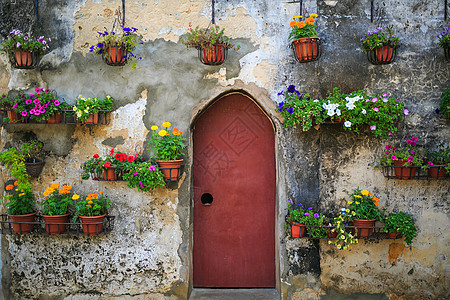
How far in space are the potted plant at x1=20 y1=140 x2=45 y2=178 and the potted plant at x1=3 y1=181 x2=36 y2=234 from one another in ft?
0.60

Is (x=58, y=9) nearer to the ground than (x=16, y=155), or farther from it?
farther from it

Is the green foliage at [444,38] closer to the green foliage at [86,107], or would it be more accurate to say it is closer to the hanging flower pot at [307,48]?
the hanging flower pot at [307,48]

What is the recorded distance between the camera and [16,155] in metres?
4.00

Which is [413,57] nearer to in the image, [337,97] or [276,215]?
[337,97]

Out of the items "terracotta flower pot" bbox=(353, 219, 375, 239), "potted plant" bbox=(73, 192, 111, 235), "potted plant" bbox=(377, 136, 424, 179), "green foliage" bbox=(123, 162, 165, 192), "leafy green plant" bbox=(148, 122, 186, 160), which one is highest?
"leafy green plant" bbox=(148, 122, 186, 160)

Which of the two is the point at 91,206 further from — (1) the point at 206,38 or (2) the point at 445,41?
(2) the point at 445,41

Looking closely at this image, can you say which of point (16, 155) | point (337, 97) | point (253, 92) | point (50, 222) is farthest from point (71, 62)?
point (337, 97)

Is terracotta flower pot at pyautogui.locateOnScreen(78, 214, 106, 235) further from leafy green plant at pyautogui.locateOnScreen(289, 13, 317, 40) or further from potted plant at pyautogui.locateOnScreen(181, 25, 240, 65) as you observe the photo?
leafy green plant at pyautogui.locateOnScreen(289, 13, 317, 40)

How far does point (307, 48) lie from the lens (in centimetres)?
383

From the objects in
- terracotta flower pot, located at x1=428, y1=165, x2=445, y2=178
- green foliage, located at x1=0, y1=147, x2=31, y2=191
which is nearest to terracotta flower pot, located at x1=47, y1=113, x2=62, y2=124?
green foliage, located at x1=0, y1=147, x2=31, y2=191

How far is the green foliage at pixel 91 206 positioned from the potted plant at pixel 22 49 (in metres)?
1.50

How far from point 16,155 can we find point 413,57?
4352mm

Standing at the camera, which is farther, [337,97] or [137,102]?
[137,102]

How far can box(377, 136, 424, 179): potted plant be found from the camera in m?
3.77
